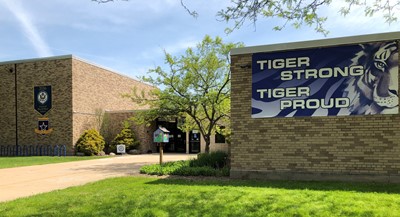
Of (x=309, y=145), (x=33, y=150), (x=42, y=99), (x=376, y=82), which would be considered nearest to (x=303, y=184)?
(x=309, y=145)

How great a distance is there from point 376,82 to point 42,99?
910 inches

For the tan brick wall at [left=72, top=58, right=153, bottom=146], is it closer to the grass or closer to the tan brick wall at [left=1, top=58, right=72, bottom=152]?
the tan brick wall at [left=1, top=58, right=72, bottom=152]

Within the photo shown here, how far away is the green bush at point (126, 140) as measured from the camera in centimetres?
2766

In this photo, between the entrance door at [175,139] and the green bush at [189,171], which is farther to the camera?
the entrance door at [175,139]

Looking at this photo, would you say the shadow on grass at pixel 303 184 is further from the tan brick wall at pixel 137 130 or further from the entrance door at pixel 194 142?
the entrance door at pixel 194 142

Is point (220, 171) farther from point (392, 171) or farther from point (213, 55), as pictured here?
point (213, 55)

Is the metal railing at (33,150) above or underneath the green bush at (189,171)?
underneath

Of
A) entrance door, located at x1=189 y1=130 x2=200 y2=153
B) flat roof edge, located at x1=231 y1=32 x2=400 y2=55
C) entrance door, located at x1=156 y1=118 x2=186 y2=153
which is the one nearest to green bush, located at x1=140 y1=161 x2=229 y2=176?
flat roof edge, located at x1=231 y1=32 x2=400 y2=55

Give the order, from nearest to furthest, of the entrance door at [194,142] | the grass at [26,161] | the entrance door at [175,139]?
the grass at [26,161]
the entrance door at [194,142]
the entrance door at [175,139]

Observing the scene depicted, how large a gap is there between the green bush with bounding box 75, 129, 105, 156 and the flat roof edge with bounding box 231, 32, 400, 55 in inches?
673

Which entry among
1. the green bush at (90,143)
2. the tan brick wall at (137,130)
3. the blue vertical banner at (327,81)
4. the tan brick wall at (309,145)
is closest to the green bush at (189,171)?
the tan brick wall at (309,145)

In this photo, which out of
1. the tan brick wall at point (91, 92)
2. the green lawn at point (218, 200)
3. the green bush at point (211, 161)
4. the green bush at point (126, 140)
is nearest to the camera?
the green lawn at point (218, 200)

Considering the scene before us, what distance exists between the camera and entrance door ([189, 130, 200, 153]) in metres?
29.8

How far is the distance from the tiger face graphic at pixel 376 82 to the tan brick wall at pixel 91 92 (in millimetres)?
20526
